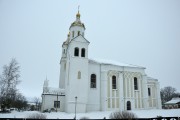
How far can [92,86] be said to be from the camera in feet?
108

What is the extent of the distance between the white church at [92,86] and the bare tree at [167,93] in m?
45.5

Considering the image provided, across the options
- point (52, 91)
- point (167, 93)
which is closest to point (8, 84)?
point (52, 91)

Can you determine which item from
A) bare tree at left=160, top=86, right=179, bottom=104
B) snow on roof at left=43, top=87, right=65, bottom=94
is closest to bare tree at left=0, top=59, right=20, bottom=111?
snow on roof at left=43, top=87, right=65, bottom=94

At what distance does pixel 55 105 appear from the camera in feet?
104

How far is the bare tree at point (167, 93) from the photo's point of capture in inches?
3081

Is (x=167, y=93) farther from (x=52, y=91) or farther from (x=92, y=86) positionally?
(x=52, y=91)

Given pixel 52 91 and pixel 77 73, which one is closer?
pixel 77 73

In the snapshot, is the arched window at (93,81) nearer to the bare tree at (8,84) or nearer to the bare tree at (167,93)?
the bare tree at (8,84)

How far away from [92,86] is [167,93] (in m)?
60.3

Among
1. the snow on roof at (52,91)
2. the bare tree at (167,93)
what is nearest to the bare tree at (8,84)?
the snow on roof at (52,91)

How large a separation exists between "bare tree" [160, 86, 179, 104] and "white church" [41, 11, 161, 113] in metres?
45.5

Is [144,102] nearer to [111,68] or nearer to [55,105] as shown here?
[111,68]

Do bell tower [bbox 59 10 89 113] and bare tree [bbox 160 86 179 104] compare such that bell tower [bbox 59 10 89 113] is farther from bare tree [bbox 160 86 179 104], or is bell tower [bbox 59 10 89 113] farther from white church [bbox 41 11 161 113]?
bare tree [bbox 160 86 179 104]

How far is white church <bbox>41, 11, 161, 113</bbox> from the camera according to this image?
3033 centimetres
